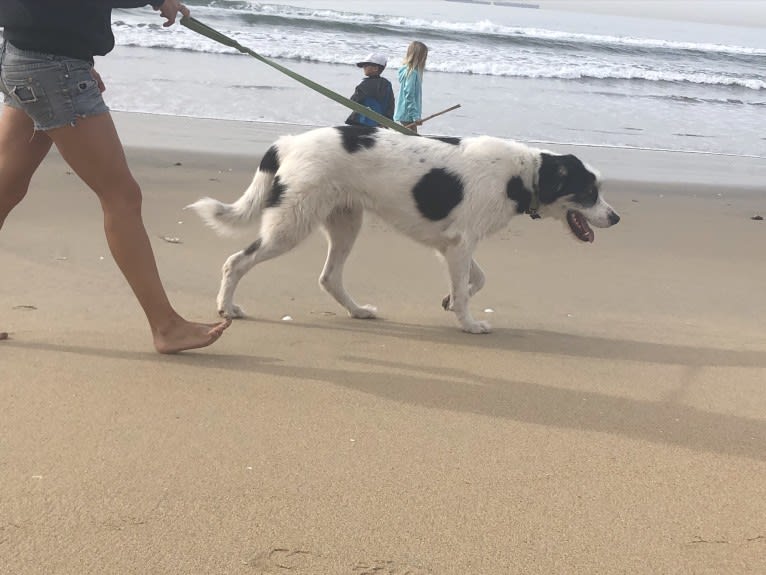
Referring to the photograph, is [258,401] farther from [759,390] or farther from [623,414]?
[759,390]

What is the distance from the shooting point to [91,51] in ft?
10.9

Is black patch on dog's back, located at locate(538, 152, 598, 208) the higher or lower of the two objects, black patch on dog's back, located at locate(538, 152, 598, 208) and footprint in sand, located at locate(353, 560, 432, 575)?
the higher

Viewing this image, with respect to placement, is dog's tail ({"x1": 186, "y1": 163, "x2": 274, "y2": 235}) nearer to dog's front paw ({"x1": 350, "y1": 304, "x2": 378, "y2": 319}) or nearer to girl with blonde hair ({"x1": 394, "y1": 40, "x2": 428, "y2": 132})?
dog's front paw ({"x1": 350, "y1": 304, "x2": 378, "y2": 319})

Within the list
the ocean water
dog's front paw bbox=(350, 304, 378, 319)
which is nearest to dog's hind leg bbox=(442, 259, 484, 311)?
dog's front paw bbox=(350, 304, 378, 319)

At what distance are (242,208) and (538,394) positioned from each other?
2.04 metres

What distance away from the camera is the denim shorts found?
324cm

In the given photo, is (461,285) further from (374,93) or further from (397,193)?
(374,93)

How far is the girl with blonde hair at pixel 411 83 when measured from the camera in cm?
831

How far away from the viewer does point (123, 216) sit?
3576 millimetres

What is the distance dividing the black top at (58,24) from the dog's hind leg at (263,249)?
64.2 inches

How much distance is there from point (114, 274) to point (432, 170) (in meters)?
1.95

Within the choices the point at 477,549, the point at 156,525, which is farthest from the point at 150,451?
the point at 477,549

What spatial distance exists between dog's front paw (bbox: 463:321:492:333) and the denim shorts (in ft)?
7.65

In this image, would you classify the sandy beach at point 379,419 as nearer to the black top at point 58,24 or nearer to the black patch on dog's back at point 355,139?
the black patch on dog's back at point 355,139
